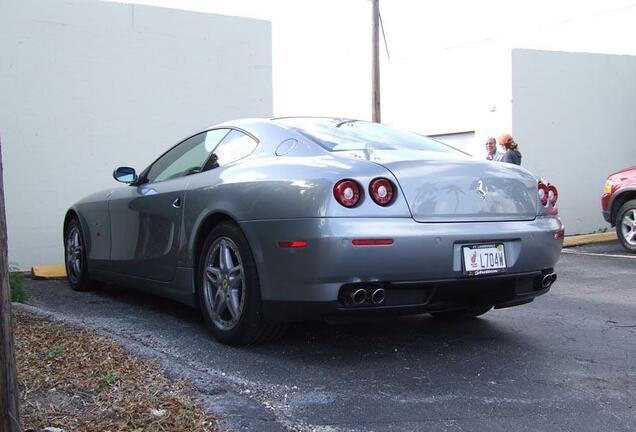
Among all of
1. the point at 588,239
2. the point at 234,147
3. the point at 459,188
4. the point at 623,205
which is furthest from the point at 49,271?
Answer: the point at 588,239

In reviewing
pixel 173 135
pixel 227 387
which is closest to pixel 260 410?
pixel 227 387

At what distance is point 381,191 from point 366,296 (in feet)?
1.80

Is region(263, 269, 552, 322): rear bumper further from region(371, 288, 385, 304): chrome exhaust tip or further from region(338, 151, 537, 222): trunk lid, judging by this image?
region(338, 151, 537, 222): trunk lid

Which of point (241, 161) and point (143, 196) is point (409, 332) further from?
point (143, 196)

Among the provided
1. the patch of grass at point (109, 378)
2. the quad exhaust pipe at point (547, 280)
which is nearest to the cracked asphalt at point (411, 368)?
the patch of grass at point (109, 378)

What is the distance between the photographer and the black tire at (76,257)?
20.1 ft

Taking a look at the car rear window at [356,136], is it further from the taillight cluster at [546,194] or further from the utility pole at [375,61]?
the utility pole at [375,61]

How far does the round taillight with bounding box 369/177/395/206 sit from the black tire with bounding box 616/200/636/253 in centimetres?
694

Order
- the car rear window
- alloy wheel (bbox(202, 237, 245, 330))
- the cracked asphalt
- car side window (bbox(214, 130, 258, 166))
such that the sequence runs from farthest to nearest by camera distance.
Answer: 1. car side window (bbox(214, 130, 258, 166))
2. the car rear window
3. alloy wheel (bbox(202, 237, 245, 330))
4. the cracked asphalt

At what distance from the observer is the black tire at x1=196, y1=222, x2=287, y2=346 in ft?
12.5

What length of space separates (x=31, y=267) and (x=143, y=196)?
3.18m

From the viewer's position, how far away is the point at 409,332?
4523 millimetres

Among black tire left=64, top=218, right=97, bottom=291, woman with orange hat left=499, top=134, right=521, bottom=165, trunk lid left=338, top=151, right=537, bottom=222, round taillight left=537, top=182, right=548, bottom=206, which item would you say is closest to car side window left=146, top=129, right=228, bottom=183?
black tire left=64, top=218, right=97, bottom=291

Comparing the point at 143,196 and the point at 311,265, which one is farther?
the point at 143,196
